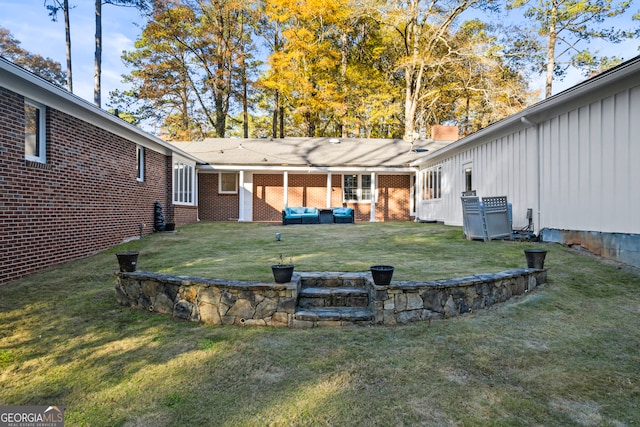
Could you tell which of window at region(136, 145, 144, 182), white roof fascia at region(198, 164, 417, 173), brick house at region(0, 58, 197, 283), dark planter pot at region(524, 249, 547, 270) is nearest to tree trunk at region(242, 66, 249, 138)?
white roof fascia at region(198, 164, 417, 173)

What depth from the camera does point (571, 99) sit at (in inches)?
270

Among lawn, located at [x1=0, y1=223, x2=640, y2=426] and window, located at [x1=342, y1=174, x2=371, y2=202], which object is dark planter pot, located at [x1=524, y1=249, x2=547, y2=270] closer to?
lawn, located at [x1=0, y1=223, x2=640, y2=426]

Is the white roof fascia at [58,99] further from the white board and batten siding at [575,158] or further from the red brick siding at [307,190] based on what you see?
the white board and batten siding at [575,158]

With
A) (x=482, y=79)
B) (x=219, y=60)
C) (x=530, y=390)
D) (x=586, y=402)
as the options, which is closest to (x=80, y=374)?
(x=530, y=390)

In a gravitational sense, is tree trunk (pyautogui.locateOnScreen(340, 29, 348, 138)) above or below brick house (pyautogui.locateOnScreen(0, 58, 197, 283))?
above

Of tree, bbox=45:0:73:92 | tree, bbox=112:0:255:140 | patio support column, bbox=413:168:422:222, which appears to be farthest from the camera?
tree, bbox=112:0:255:140

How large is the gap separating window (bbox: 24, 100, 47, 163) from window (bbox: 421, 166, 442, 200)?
12374 millimetres

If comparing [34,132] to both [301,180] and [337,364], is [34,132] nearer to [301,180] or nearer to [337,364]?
[337,364]

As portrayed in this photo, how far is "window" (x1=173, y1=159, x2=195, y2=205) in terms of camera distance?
1410cm

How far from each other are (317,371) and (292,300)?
1173 millimetres

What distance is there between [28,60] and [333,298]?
3235cm

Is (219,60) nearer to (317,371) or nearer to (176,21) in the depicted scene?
(176,21)

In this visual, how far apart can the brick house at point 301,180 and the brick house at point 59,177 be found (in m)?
6.93

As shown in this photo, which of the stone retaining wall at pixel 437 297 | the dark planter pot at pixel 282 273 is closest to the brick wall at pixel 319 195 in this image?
the stone retaining wall at pixel 437 297
